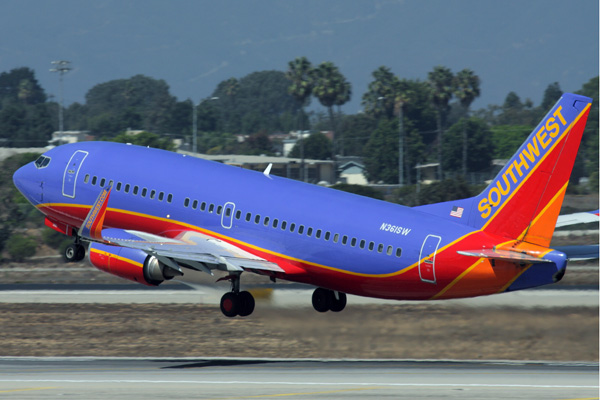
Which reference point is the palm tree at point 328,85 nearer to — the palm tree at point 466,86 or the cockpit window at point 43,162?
the palm tree at point 466,86

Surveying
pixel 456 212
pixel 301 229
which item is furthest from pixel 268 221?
pixel 456 212

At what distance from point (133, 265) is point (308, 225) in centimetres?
756

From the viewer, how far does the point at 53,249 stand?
286ft

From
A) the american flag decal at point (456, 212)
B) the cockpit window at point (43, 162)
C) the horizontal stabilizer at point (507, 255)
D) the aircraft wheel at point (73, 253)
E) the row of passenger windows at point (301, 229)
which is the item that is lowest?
the aircraft wheel at point (73, 253)

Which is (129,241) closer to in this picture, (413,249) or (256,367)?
(256,367)

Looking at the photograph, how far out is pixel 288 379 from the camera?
35.0 meters

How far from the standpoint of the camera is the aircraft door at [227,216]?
4138cm

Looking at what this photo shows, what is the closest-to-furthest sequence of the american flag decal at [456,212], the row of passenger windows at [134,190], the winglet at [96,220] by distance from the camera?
the american flag decal at [456,212] → the winglet at [96,220] → the row of passenger windows at [134,190]

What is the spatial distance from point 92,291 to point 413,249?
95.6 ft

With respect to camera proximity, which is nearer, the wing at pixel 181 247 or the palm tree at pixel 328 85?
the wing at pixel 181 247

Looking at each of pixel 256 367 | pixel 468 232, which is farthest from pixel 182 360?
pixel 468 232

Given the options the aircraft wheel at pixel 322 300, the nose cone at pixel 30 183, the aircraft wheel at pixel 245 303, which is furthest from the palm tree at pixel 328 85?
the aircraft wheel at pixel 245 303

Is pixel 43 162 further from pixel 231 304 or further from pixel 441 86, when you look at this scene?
pixel 441 86

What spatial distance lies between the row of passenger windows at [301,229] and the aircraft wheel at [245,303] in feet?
10.9
